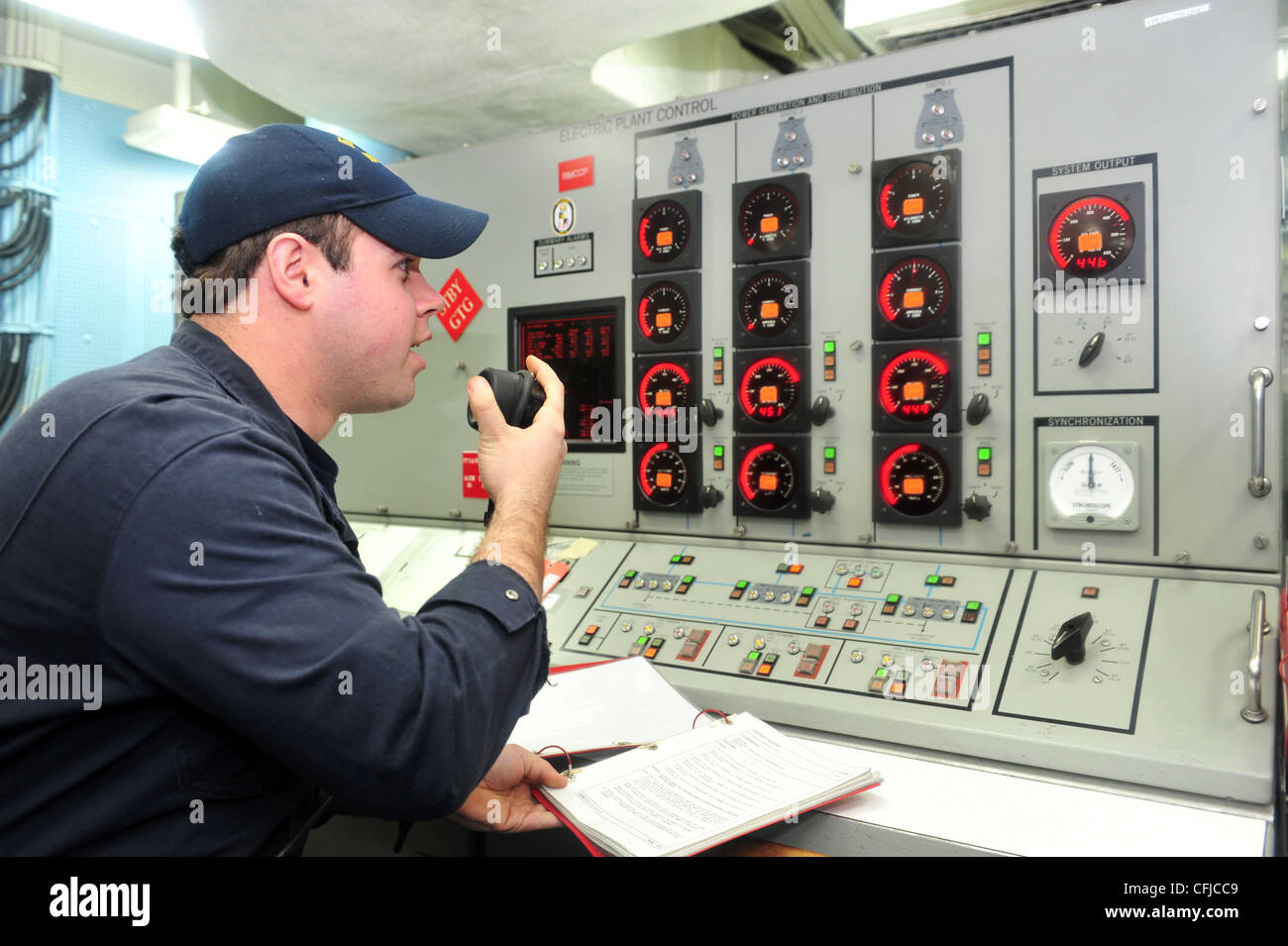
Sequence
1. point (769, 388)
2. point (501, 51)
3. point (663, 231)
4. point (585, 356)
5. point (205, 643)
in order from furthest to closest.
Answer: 1. point (501, 51)
2. point (585, 356)
3. point (663, 231)
4. point (769, 388)
5. point (205, 643)

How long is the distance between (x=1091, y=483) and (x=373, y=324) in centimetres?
147

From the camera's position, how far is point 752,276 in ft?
7.32

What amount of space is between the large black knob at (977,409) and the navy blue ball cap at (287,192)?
4.11 ft

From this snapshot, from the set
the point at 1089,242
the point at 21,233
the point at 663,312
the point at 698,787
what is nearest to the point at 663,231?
the point at 663,312

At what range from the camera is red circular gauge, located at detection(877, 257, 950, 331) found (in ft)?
6.56

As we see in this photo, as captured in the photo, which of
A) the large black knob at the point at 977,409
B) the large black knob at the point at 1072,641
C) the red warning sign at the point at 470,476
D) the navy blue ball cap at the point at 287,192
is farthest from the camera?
the red warning sign at the point at 470,476

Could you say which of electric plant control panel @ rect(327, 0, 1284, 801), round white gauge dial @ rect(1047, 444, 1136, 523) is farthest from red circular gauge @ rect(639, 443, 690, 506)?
round white gauge dial @ rect(1047, 444, 1136, 523)

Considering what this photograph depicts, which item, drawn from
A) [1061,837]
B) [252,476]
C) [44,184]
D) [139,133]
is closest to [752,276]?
[1061,837]

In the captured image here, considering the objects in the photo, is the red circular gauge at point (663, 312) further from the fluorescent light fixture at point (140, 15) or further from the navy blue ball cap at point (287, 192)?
the fluorescent light fixture at point (140, 15)

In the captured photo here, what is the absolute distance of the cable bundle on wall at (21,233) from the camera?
11.0 feet

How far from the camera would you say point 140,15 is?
9.00ft
